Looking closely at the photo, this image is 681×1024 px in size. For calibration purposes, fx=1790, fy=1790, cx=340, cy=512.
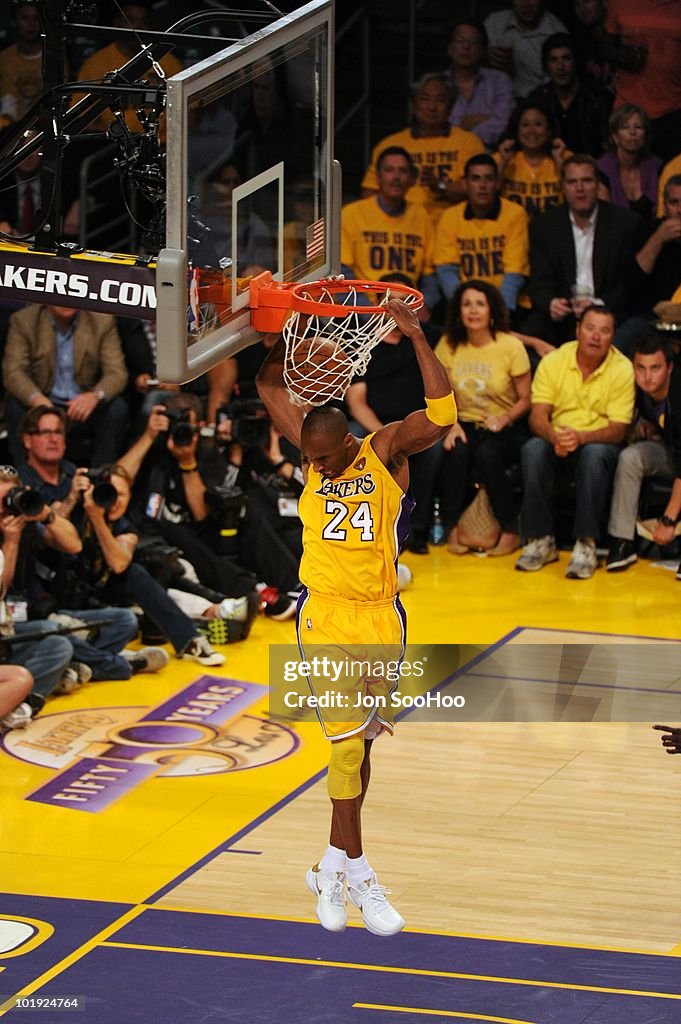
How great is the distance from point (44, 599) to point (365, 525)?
415 centimetres

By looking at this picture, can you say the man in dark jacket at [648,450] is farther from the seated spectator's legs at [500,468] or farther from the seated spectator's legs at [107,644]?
the seated spectator's legs at [107,644]

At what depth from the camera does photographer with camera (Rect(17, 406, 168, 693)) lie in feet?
35.5

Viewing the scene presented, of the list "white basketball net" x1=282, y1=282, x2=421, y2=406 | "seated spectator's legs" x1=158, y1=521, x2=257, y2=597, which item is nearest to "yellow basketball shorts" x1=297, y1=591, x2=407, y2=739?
"white basketball net" x1=282, y1=282, x2=421, y2=406

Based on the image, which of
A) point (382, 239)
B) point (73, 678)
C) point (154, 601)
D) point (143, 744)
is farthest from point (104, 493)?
point (382, 239)

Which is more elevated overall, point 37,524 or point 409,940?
point 37,524

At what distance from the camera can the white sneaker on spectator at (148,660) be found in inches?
439

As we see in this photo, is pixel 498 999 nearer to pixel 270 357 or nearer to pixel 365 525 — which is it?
pixel 365 525

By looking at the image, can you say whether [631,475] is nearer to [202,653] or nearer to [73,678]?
[202,653]

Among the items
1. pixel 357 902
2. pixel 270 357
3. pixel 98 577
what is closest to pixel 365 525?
pixel 270 357

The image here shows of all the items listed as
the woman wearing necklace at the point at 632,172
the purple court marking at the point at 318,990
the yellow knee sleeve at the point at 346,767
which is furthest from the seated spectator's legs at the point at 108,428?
the yellow knee sleeve at the point at 346,767

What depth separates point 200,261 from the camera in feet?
23.6

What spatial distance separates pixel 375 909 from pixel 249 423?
18.7ft

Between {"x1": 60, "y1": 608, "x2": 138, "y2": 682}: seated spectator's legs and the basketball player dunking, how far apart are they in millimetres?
3849

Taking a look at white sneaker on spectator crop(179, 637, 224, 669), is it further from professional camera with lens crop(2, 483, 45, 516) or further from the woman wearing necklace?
the woman wearing necklace
